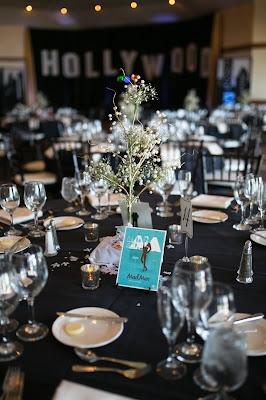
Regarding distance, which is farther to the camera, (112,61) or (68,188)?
(112,61)

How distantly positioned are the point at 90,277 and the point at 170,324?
51 centimetres

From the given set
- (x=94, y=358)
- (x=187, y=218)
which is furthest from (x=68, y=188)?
(x=94, y=358)

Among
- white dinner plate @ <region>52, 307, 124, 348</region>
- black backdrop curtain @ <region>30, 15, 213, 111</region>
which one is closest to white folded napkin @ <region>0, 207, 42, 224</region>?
white dinner plate @ <region>52, 307, 124, 348</region>

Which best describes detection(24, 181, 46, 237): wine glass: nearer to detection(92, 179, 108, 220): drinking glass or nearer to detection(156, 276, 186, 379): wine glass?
detection(92, 179, 108, 220): drinking glass

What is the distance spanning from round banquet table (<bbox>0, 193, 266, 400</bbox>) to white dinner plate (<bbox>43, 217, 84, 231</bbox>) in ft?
0.09

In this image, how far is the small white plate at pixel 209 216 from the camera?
213 centimetres

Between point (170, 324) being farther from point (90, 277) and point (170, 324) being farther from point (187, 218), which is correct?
point (187, 218)

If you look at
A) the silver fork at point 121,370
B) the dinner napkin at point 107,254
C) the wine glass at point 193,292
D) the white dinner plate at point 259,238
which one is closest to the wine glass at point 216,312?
the wine glass at point 193,292

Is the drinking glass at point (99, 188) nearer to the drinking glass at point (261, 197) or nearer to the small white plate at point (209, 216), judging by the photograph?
the small white plate at point (209, 216)

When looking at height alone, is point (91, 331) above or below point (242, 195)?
below

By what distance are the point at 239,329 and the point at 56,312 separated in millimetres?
551

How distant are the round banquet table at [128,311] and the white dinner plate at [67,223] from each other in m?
0.03

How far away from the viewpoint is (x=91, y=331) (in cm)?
115

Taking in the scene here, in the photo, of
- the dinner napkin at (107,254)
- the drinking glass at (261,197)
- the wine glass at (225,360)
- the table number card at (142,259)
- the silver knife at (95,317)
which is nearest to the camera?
the wine glass at (225,360)
